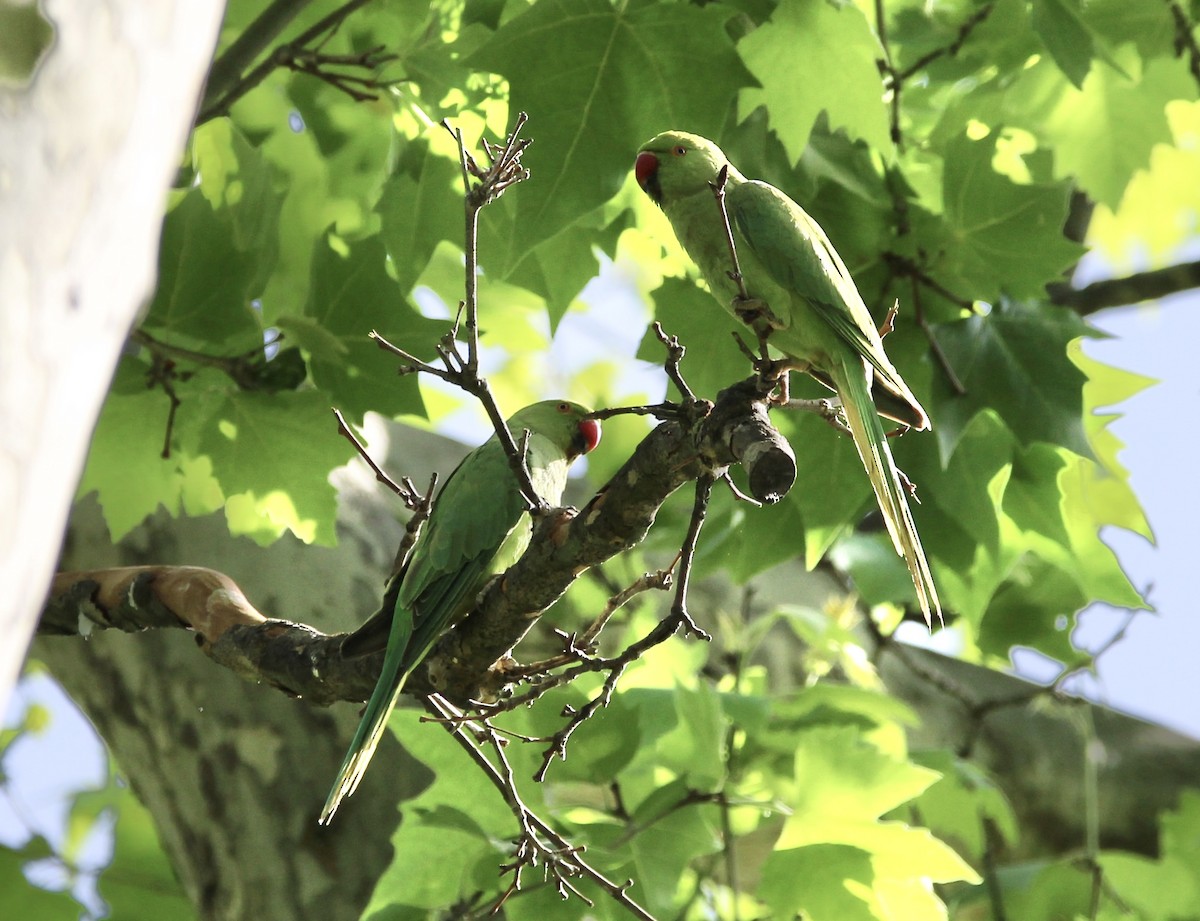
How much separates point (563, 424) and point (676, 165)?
1.80ft

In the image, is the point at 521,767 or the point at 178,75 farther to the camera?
the point at 521,767

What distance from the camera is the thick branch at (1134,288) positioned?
133 inches

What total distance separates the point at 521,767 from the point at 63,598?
860 mm

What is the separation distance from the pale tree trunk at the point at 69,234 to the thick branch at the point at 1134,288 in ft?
10.1

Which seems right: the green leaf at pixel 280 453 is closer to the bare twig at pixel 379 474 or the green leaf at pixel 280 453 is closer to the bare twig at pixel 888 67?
the bare twig at pixel 379 474

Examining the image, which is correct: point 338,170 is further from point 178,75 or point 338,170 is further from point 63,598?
point 178,75

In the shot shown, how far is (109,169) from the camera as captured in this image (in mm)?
642

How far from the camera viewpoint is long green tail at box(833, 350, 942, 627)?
56.7 inches

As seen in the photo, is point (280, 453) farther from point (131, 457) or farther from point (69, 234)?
point (69, 234)

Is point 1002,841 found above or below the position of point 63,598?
below

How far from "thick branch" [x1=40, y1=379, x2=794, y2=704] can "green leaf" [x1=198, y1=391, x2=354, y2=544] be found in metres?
0.50

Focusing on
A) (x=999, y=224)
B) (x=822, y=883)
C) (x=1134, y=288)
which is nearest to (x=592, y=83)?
(x=999, y=224)

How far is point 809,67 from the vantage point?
2.05 meters

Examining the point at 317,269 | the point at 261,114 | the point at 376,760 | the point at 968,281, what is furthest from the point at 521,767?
the point at 261,114
